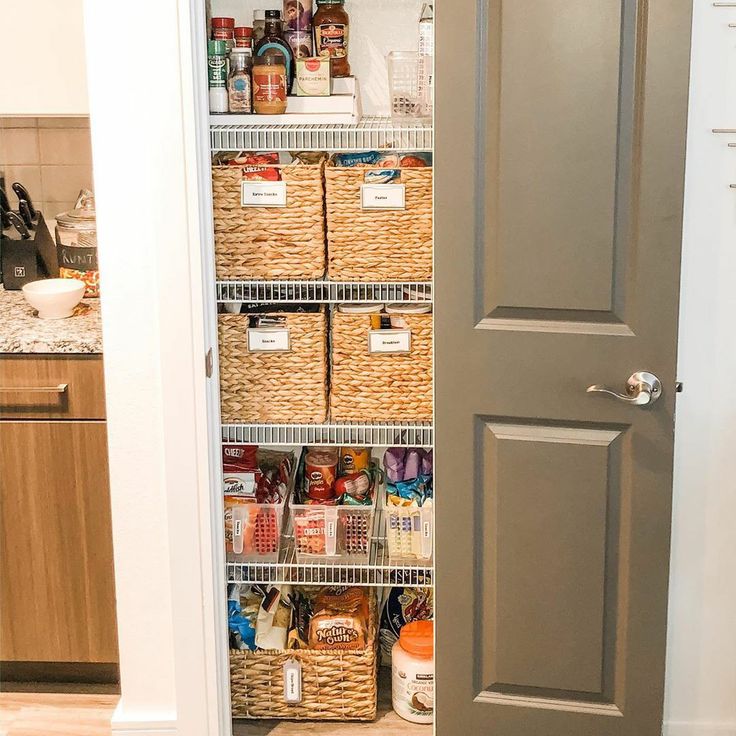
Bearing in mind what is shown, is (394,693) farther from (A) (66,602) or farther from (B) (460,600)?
(A) (66,602)

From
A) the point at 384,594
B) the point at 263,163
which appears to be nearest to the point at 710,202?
the point at 263,163

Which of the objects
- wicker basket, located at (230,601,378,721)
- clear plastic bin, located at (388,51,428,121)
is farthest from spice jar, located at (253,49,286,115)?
wicker basket, located at (230,601,378,721)

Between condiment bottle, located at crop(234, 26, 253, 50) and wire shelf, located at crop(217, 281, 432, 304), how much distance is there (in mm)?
526

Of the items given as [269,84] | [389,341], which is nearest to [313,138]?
[269,84]

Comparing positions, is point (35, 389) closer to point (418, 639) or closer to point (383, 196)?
point (383, 196)

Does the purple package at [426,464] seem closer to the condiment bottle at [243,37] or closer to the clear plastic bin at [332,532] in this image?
the clear plastic bin at [332,532]

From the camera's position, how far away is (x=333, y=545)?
Result: 8.14 ft

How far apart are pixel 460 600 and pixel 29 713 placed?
1.18m

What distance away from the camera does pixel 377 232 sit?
2297 millimetres

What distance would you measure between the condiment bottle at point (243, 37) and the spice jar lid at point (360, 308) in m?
0.62

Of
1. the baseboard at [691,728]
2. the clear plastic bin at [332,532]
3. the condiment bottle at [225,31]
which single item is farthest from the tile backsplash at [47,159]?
the baseboard at [691,728]

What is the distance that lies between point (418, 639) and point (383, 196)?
1.07m

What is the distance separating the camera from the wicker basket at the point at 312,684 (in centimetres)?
250

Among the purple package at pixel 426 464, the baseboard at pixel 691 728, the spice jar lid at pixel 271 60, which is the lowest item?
the baseboard at pixel 691 728
